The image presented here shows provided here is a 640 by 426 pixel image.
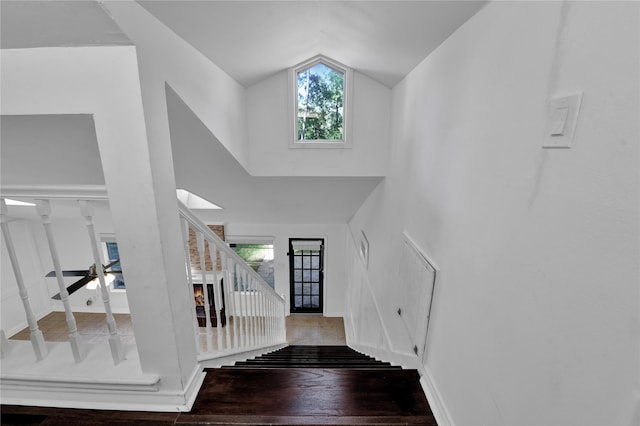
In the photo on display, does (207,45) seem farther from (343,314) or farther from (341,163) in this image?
(343,314)

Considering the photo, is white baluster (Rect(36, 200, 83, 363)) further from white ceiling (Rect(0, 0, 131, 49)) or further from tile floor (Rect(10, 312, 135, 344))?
tile floor (Rect(10, 312, 135, 344))

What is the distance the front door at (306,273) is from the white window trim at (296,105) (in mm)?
2582

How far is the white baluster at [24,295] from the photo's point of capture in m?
1.12

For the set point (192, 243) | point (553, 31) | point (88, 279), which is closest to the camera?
point (553, 31)

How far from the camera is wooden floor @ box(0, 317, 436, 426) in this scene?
1258 millimetres

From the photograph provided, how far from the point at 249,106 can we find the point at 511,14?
2.64 metres

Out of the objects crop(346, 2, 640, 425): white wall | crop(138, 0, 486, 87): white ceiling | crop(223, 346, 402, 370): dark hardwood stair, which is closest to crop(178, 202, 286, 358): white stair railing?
crop(223, 346, 402, 370): dark hardwood stair

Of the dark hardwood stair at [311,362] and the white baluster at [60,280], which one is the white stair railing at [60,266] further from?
the dark hardwood stair at [311,362]

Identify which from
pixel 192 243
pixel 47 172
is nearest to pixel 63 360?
pixel 47 172

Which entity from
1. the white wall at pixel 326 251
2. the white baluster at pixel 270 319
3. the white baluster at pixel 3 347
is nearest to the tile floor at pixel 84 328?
the white wall at pixel 326 251

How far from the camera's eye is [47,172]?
1.75 metres

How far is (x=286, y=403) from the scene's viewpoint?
136 cm

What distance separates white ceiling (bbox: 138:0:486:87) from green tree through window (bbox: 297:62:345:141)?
0.54 metres

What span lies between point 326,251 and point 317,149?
267cm
